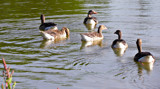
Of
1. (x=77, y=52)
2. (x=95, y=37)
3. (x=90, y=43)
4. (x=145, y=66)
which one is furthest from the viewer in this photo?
(x=95, y=37)

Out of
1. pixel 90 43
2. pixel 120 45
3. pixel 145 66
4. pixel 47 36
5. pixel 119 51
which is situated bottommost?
pixel 145 66

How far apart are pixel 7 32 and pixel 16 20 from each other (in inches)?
176

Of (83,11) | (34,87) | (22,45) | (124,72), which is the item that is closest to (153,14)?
(83,11)

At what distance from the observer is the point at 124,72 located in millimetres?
11945

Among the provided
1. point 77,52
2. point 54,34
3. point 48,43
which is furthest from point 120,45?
point 54,34

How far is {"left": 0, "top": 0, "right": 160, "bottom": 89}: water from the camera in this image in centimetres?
1111

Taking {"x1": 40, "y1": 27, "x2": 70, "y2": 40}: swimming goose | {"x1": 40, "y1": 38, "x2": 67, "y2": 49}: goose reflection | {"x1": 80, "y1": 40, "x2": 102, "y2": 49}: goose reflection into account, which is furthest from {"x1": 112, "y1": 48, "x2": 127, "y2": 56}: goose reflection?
{"x1": 40, "y1": 27, "x2": 70, "y2": 40}: swimming goose

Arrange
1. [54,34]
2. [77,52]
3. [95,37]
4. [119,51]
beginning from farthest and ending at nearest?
1. [54,34]
2. [95,37]
3. [119,51]
4. [77,52]

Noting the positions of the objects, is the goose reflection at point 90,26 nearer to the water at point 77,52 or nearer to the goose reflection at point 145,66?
the water at point 77,52

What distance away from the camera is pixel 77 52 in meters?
15.2

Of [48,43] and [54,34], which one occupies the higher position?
[54,34]

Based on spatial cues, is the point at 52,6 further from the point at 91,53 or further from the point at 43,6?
the point at 91,53

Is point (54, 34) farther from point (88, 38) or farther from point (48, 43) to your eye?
point (88, 38)

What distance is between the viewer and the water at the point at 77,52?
11.1 metres
